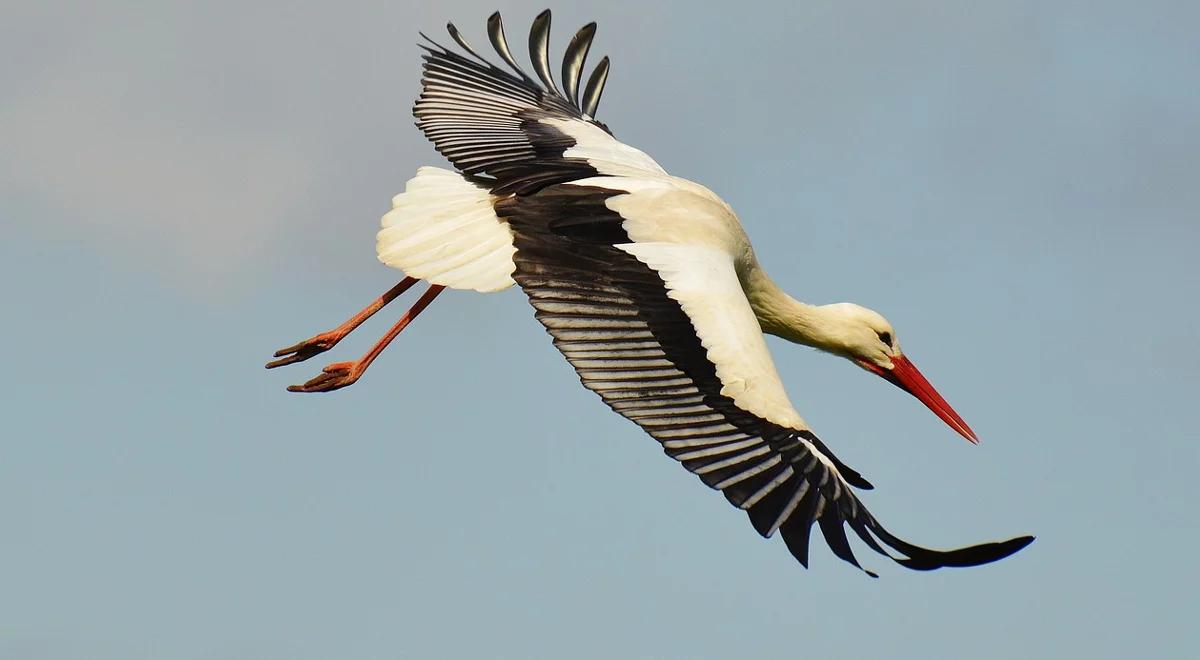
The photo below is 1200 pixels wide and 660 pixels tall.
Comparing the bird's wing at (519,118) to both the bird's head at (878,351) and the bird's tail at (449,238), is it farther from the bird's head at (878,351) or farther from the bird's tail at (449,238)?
the bird's head at (878,351)

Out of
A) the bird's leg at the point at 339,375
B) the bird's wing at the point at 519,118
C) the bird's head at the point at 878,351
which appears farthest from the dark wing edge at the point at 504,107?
the bird's head at the point at 878,351

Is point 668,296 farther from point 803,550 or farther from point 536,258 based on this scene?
point 803,550

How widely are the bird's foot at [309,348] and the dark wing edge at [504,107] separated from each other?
1072 millimetres

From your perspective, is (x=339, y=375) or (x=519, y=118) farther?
(x=519, y=118)

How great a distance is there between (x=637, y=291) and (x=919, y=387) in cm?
275

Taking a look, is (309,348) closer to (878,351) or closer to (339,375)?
(339,375)

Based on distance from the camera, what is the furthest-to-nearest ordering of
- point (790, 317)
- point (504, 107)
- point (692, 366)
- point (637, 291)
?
point (504, 107)
point (790, 317)
point (637, 291)
point (692, 366)

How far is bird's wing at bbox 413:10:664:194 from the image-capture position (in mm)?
8625

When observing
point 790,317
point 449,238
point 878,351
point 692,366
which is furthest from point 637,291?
point 878,351

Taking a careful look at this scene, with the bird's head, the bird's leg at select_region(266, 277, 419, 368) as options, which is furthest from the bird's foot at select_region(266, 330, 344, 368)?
the bird's head

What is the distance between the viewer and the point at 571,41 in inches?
436

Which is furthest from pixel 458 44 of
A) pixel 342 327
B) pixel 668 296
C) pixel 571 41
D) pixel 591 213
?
pixel 668 296

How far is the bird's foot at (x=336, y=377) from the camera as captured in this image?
857 cm

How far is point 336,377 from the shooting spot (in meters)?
8.59
